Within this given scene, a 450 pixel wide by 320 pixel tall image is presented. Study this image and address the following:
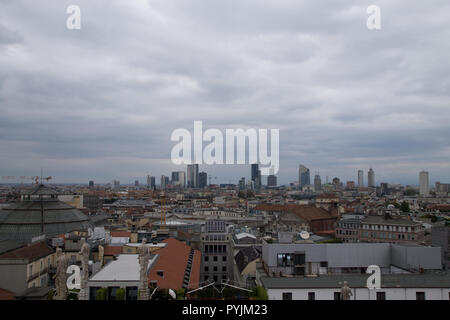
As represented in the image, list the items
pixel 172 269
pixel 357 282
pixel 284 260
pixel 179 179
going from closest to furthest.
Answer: pixel 357 282, pixel 172 269, pixel 284 260, pixel 179 179

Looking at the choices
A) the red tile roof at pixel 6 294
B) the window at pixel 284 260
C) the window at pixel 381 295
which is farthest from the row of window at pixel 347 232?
the red tile roof at pixel 6 294

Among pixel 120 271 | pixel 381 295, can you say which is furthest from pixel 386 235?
pixel 120 271

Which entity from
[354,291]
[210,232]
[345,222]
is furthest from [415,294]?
[345,222]

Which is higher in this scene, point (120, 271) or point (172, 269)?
point (120, 271)

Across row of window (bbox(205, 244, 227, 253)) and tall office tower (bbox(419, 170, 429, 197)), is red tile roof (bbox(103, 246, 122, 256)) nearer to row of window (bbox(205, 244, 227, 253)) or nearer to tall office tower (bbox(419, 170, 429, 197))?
row of window (bbox(205, 244, 227, 253))

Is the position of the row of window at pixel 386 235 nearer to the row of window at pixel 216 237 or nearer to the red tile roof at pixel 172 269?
the row of window at pixel 216 237

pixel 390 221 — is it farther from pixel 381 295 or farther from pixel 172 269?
pixel 172 269

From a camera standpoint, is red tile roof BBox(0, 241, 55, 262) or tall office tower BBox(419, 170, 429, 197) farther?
tall office tower BBox(419, 170, 429, 197)

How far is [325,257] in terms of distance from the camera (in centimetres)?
1947

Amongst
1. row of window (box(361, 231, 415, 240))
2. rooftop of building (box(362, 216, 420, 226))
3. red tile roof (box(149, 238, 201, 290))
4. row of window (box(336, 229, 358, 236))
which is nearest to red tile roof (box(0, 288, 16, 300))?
red tile roof (box(149, 238, 201, 290))

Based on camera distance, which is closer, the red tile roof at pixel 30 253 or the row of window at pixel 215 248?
the red tile roof at pixel 30 253

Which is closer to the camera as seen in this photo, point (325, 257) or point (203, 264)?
point (325, 257)
